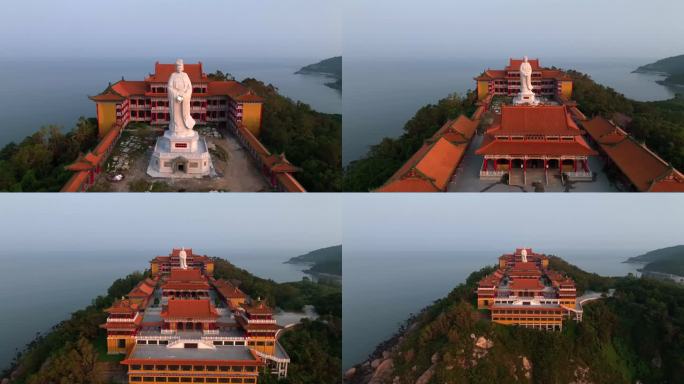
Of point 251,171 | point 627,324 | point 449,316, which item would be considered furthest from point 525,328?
point 251,171

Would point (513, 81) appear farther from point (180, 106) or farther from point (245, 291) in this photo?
point (180, 106)

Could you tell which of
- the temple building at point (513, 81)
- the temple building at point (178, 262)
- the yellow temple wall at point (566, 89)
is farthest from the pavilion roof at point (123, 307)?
the yellow temple wall at point (566, 89)

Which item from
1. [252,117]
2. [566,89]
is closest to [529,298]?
[252,117]

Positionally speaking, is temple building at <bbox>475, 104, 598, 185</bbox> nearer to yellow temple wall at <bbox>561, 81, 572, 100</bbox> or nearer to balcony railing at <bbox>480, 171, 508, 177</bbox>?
balcony railing at <bbox>480, 171, 508, 177</bbox>

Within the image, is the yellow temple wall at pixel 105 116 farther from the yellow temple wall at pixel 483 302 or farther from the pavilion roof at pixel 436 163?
the yellow temple wall at pixel 483 302

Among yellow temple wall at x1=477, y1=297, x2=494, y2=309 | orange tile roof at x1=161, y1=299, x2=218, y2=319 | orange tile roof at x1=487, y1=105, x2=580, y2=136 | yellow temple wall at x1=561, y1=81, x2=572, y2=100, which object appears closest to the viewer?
orange tile roof at x1=161, y1=299, x2=218, y2=319

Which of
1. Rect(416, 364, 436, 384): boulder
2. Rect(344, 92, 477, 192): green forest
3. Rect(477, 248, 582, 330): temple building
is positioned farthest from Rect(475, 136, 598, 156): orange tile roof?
Rect(416, 364, 436, 384): boulder

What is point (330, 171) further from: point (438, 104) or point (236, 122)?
point (438, 104)

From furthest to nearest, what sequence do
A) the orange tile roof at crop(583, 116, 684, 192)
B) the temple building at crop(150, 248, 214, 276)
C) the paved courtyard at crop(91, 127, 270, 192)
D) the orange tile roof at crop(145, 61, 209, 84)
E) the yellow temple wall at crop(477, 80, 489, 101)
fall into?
1. the yellow temple wall at crop(477, 80, 489, 101)
2. the orange tile roof at crop(145, 61, 209, 84)
3. the temple building at crop(150, 248, 214, 276)
4. the paved courtyard at crop(91, 127, 270, 192)
5. the orange tile roof at crop(583, 116, 684, 192)
